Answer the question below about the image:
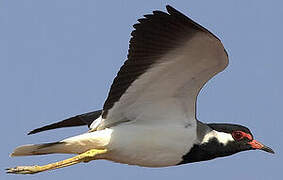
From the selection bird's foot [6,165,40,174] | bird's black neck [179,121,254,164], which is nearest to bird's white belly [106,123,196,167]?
Result: bird's black neck [179,121,254,164]

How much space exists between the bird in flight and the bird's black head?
0.04 feet

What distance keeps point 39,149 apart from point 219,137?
212cm

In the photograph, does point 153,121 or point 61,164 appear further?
point 153,121

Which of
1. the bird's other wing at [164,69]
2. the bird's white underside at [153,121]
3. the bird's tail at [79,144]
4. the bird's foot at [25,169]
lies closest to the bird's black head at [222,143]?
the bird's white underside at [153,121]

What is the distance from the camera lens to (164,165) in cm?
1038

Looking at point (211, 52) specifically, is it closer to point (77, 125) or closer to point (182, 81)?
point (182, 81)

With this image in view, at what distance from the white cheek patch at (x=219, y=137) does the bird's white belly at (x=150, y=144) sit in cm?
20

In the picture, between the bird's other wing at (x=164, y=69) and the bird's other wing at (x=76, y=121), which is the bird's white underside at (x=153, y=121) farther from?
the bird's other wing at (x=76, y=121)

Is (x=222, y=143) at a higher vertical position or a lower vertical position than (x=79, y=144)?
lower

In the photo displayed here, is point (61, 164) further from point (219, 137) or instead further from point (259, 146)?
point (259, 146)

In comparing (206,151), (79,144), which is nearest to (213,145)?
(206,151)

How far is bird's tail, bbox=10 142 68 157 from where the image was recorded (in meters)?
10.3

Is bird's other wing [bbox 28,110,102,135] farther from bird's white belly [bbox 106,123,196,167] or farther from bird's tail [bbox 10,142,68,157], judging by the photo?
bird's white belly [bbox 106,123,196,167]

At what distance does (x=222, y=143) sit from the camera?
34.8ft
